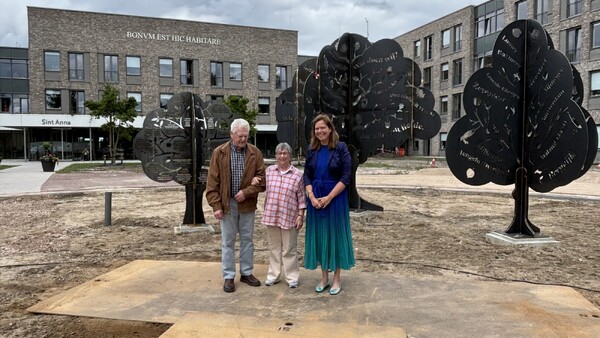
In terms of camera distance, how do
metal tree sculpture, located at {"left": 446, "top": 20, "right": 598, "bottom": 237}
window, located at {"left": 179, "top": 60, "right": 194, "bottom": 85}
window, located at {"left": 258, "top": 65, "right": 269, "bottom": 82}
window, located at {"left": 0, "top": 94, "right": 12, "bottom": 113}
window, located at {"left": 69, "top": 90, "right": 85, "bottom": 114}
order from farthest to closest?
window, located at {"left": 258, "top": 65, "right": 269, "bottom": 82}
window, located at {"left": 179, "top": 60, "right": 194, "bottom": 85}
window, located at {"left": 69, "top": 90, "right": 85, "bottom": 114}
window, located at {"left": 0, "top": 94, "right": 12, "bottom": 113}
metal tree sculpture, located at {"left": 446, "top": 20, "right": 598, "bottom": 237}

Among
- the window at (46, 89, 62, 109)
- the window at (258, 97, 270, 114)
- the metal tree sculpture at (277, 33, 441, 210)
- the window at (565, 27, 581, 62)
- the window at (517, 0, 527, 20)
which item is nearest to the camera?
the metal tree sculpture at (277, 33, 441, 210)

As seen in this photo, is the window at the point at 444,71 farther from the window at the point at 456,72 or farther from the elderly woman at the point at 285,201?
the elderly woman at the point at 285,201

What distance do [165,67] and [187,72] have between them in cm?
210

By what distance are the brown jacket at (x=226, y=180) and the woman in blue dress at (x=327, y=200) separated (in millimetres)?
555

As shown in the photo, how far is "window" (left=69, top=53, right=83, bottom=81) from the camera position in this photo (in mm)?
41250

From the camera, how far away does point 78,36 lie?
A: 41.1 meters

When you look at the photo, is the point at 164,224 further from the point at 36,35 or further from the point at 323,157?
the point at 36,35

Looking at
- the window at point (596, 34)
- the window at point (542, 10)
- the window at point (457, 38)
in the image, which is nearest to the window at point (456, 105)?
the window at point (457, 38)

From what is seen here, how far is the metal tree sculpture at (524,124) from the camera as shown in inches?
266

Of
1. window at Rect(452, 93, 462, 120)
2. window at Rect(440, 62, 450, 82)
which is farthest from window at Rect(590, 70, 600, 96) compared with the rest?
window at Rect(440, 62, 450, 82)

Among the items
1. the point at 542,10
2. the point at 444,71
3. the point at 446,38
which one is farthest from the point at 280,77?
the point at 542,10

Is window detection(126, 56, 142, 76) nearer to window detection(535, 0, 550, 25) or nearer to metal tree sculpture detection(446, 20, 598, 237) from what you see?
window detection(535, 0, 550, 25)

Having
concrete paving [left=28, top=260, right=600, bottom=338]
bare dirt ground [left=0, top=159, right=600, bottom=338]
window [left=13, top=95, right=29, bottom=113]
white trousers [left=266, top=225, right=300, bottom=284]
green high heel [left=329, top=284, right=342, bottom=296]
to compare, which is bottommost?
bare dirt ground [left=0, top=159, right=600, bottom=338]

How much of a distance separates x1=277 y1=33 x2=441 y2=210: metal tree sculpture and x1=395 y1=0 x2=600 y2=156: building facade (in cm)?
2943
